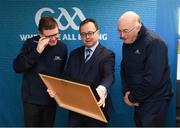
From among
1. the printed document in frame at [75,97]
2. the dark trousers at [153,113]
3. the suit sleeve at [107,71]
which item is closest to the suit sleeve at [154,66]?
the dark trousers at [153,113]

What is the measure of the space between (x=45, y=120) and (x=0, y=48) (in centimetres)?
117

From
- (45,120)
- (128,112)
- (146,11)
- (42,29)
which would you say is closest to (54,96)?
(45,120)

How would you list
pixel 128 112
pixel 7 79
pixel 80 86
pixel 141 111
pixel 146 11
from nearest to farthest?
pixel 80 86 < pixel 141 111 < pixel 146 11 < pixel 128 112 < pixel 7 79

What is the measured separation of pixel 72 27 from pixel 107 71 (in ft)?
3.50

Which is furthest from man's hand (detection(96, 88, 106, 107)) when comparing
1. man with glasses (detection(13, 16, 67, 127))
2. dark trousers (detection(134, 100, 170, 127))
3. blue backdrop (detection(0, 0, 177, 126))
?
blue backdrop (detection(0, 0, 177, 126))

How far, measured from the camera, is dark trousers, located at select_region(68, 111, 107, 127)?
8.64 feet

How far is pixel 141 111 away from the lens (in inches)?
105

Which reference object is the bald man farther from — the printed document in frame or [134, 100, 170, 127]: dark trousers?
the printed document in frame

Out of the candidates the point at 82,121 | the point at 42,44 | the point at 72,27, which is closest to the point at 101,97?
the point at 82,121

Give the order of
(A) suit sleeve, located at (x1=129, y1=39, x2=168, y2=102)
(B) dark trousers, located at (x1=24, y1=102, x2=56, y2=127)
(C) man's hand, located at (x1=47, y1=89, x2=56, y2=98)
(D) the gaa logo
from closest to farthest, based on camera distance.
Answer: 1. (A) suit sleeve, located at (x1=129, y1=39, x2=168, y2=102)
2. (C) man's hand, located at (x1=47, y1=89, x2=56, y2=98)
3. (B) dark trousers, located at (x1=24, y1=102, x2=56, y2=127)
4. (D) the gaa logo

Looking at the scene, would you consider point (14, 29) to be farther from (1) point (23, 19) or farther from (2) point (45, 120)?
(2) point (45, 120)

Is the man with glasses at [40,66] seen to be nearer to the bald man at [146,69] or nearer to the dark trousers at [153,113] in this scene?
the bald man at [146,69]

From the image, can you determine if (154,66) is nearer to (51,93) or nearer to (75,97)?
(75,97)

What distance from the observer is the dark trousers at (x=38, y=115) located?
2977 mm
